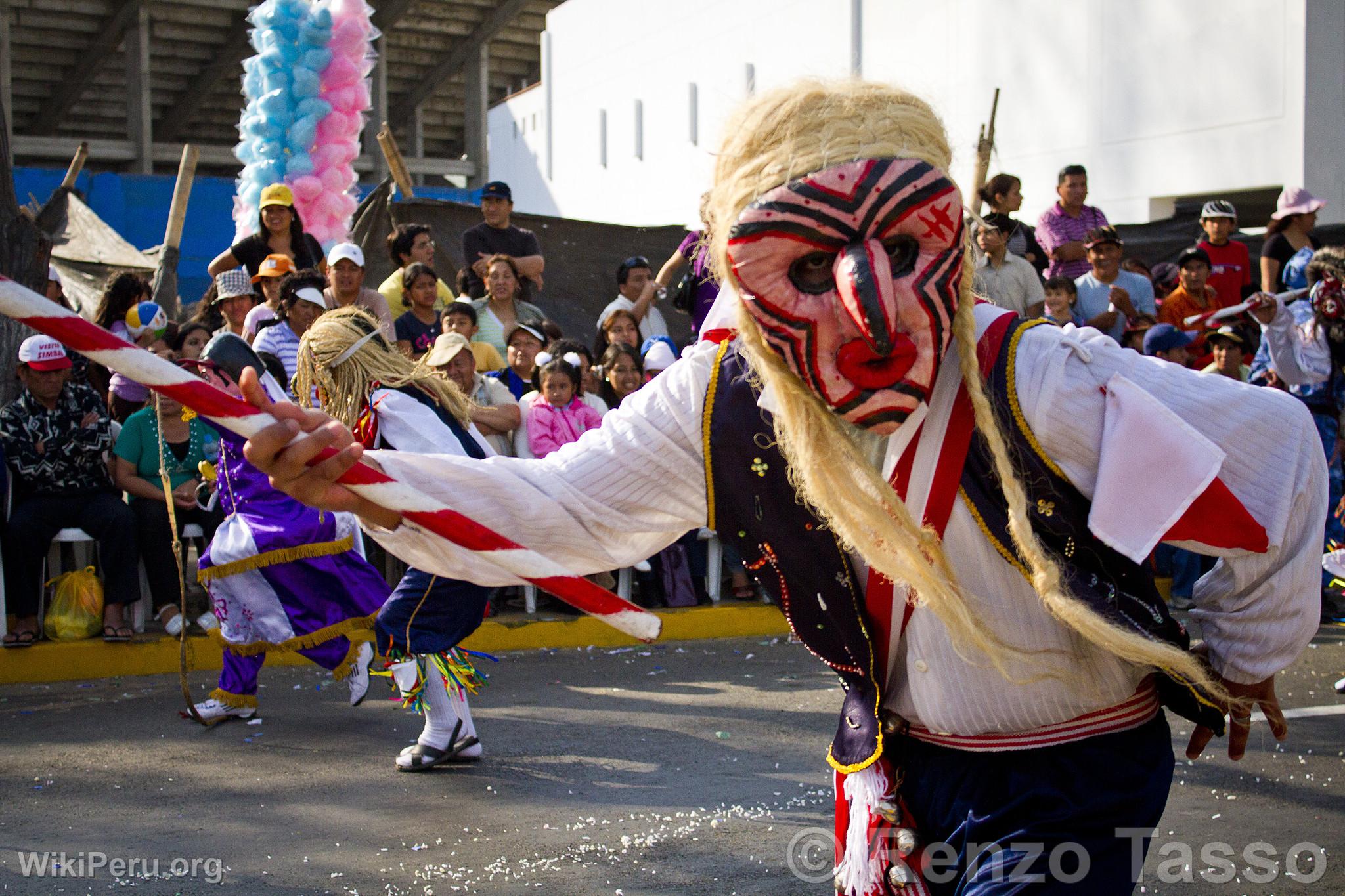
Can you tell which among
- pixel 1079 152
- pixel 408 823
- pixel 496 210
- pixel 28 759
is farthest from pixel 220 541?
pixel 1079 152

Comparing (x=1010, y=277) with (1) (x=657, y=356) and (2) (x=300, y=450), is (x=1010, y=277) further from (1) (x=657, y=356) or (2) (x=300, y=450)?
(2) (x=300, y=450)

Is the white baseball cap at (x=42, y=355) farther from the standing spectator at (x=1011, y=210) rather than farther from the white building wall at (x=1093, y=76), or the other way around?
the standing spectator at (x=1011, y=210)

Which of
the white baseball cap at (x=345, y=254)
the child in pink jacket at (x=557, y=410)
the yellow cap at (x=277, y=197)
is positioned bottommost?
the child in pink jacket at (x=557, y=410)

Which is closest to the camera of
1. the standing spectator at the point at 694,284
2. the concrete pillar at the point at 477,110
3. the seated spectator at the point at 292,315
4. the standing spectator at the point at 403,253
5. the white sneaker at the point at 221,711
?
the white sneaker at the point at 221,711

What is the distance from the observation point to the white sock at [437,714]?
524cm

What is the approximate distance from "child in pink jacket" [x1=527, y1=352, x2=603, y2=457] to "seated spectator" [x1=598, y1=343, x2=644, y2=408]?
0.55m

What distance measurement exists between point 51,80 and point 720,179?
24.2 meters

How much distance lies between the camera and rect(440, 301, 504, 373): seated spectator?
8289mm

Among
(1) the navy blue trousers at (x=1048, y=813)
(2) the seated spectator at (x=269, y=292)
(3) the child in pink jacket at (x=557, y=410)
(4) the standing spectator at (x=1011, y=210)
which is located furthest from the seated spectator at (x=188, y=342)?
(1) the navy blue trousers at (x=1048, y=813)

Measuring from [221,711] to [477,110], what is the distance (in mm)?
18608

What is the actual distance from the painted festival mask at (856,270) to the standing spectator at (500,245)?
24.5ft

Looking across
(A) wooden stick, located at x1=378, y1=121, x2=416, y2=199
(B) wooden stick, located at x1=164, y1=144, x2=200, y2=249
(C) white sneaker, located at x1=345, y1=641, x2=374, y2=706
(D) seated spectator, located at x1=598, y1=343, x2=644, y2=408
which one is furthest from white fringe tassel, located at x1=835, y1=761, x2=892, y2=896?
(B) wooden stick, located at x1=164, y1=144, x2=200, y2=249

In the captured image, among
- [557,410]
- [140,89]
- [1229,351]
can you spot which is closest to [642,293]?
[557,410]

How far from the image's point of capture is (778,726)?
5777 mm
